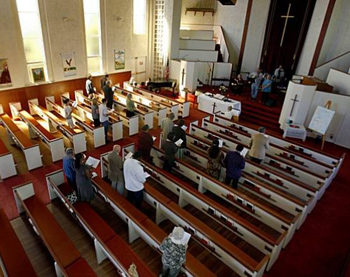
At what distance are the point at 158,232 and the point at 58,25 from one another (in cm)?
1074

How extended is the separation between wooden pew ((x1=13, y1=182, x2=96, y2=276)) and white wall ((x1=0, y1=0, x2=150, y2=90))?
24.2 ft

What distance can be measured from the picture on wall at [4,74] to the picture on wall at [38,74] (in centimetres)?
106

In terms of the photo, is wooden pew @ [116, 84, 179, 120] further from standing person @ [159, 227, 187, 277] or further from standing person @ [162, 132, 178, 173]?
standing person @ [159, 227, 187, 277]

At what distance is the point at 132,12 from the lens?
45.6 feet

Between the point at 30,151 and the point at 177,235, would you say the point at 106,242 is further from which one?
the point at 30,151

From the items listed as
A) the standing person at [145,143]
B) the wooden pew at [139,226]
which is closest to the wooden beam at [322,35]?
the standing person at [145,143]

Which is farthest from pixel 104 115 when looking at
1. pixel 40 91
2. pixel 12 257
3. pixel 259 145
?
pixel 12 257

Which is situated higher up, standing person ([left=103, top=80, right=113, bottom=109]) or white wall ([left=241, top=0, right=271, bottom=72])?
white wall ([left=241, top=0, right=271, bottom=72])


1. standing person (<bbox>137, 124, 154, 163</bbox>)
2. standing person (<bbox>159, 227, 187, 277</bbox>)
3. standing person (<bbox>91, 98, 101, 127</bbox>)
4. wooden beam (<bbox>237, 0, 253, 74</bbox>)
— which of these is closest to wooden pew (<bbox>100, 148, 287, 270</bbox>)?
standing person (<bbox>137, 124, 154, 163</bbox>)

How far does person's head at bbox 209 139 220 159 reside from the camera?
598 cm

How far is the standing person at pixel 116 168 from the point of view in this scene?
545cm

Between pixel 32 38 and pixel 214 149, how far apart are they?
967cm

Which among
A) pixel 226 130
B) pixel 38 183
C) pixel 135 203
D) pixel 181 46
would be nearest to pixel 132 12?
pixel 181 46

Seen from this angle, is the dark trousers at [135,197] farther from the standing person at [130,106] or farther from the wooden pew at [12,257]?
the standing person at [130,106]
